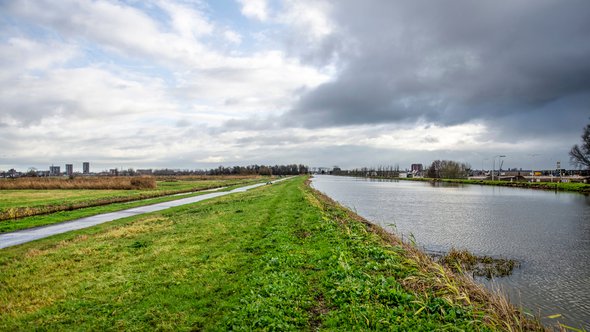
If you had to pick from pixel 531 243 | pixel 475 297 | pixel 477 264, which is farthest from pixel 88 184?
pixel 475 297

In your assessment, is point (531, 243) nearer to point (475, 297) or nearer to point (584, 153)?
point (475, 297)

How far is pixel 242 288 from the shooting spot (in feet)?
27.9

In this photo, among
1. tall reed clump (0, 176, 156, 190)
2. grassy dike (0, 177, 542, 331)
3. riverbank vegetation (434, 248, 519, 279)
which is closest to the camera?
grassy dike (0, 177, 542, 331)

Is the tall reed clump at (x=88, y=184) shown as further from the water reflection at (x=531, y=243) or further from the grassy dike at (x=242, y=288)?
the grassy dike at (x=242, y=288)

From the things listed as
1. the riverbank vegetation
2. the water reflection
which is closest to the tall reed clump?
the water reflection

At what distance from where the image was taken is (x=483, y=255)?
15.0 metres

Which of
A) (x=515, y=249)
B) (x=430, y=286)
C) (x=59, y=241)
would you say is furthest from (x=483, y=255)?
(x=59, y=241)

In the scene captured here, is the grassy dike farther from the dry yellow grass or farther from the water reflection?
the water reflection

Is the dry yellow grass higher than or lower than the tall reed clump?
lower

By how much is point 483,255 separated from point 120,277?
14817 mm

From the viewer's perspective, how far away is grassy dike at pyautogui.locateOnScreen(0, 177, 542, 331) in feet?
22.1

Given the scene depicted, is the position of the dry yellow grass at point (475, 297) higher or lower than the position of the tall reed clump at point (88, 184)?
lower

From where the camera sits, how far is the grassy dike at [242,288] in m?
6.75

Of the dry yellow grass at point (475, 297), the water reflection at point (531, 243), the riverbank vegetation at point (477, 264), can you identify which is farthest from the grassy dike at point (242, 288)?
the water reflection at point (531, 243)
